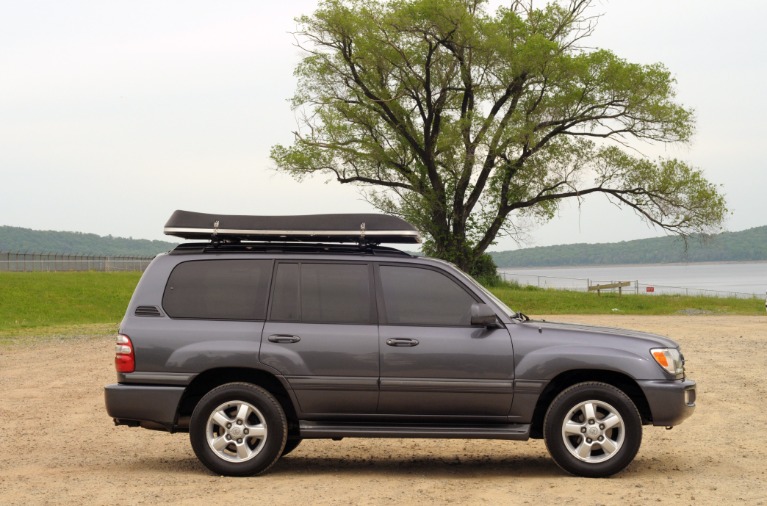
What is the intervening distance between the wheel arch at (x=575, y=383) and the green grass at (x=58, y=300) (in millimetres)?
28378

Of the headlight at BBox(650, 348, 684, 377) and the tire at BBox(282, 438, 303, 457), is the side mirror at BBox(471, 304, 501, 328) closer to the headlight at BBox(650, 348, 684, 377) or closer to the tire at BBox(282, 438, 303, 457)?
the headlight at BBox(650, 348, 684, 377)

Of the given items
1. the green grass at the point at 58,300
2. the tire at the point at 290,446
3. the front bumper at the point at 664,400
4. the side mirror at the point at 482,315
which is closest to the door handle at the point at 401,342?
the side mirror at the point at 482,315

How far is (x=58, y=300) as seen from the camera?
48000mm

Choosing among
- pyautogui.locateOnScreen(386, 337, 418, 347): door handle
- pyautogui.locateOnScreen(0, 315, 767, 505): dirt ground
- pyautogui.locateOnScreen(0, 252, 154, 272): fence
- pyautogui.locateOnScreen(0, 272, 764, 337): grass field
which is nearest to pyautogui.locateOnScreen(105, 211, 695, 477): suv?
pyautogui.locateOnScreen(386, 337, 418, 347): door handle

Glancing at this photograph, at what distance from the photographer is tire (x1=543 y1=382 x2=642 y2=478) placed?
9148 mm

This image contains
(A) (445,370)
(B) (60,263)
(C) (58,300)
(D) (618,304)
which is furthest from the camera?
(B) (60,263)

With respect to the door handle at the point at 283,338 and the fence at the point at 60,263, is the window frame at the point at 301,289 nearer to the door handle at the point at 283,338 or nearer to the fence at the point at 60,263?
the door handle at the point at 283,338

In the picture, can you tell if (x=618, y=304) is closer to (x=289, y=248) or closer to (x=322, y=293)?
(x=289, y=248)

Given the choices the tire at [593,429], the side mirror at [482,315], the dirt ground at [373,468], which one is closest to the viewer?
the dirt ground at [373,468]

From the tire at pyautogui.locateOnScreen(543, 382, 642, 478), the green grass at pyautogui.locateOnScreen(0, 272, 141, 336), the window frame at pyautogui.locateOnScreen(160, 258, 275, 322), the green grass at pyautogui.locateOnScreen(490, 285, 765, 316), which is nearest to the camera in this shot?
the tire at pyautogui.locateOnScreen(543, 382, 642, 478)

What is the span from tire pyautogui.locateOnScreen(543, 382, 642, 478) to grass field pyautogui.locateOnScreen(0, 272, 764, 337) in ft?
108

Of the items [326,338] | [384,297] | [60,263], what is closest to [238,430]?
[326,338]

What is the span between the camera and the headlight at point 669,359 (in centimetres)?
947

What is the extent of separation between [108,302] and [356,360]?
41.6 m
